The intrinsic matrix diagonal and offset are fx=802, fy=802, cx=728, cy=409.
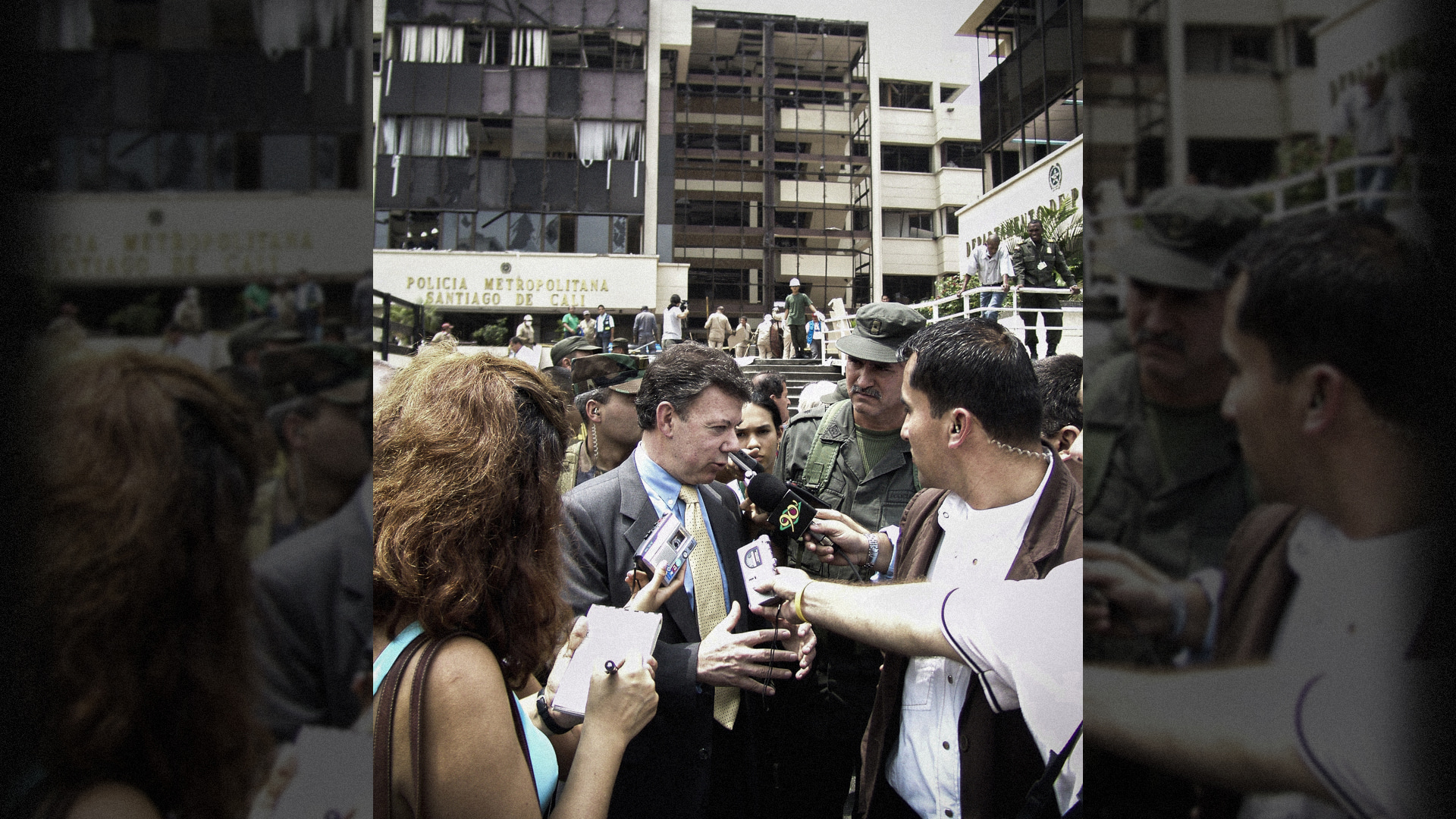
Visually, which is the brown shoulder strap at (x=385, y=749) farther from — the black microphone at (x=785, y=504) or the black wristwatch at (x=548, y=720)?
the black microphone at (x=785, y=504)

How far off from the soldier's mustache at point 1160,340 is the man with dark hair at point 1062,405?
2459 millimetres

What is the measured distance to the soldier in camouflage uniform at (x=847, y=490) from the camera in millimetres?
2941

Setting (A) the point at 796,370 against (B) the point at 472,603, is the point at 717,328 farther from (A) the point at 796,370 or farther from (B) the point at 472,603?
(B) the point at 472,603

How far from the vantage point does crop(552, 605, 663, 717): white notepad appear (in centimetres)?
163

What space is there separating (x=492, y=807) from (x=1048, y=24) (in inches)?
817

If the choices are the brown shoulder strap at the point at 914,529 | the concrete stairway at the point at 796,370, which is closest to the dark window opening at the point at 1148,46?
the brown shoulder strap at the point at 914,529

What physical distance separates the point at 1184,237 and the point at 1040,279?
1346 cm

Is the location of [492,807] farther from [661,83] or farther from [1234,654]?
[661,83]

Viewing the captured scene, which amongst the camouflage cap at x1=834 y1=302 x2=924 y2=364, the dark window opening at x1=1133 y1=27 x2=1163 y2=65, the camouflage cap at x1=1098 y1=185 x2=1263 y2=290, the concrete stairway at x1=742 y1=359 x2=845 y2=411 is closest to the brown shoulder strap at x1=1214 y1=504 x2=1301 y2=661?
the camouflage cap at x1=1098 y1=185 x2=1263 y2=290

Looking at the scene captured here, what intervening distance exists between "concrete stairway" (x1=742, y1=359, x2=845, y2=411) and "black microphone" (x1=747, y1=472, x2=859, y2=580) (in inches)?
534

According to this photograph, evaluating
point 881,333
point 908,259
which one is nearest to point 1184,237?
point 881,333

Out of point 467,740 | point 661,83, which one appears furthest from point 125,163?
point 661,83

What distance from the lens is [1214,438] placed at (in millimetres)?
380

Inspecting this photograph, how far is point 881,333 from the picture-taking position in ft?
13.3
